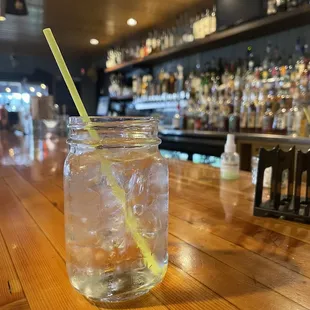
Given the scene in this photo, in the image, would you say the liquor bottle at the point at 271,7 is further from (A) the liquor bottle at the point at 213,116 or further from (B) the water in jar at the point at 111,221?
(B) the water in jar at the point at 111,221

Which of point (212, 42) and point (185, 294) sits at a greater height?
point (212, 42)

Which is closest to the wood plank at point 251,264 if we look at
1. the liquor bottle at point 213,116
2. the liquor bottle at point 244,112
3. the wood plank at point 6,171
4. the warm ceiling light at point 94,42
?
the wood plank at point 6,171

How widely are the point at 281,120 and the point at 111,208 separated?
2.39 metres

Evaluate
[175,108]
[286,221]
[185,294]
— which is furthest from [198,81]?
[185,294]

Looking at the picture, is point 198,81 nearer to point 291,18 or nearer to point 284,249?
point 291,18

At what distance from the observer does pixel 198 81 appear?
369 centimetres

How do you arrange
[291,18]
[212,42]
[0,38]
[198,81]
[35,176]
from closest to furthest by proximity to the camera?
[35,176], [291,18], [212,42], [198,81], [0,38]

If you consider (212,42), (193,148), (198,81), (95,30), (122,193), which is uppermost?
(95,30)

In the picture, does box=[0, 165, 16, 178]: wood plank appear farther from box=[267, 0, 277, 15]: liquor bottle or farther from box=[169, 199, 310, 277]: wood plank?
box=[267, 0, 277, 15]: liquor bottle

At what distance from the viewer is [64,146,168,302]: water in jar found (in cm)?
43

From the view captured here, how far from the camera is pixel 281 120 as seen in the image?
260cm

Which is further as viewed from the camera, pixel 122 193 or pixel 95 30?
pixel 95 30

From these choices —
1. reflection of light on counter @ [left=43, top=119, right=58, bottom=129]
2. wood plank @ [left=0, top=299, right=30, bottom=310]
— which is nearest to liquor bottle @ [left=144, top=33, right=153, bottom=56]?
reflection of light on counter @ [left=43, top=119, right=58, bottom=129]

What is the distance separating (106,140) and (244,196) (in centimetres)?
52
